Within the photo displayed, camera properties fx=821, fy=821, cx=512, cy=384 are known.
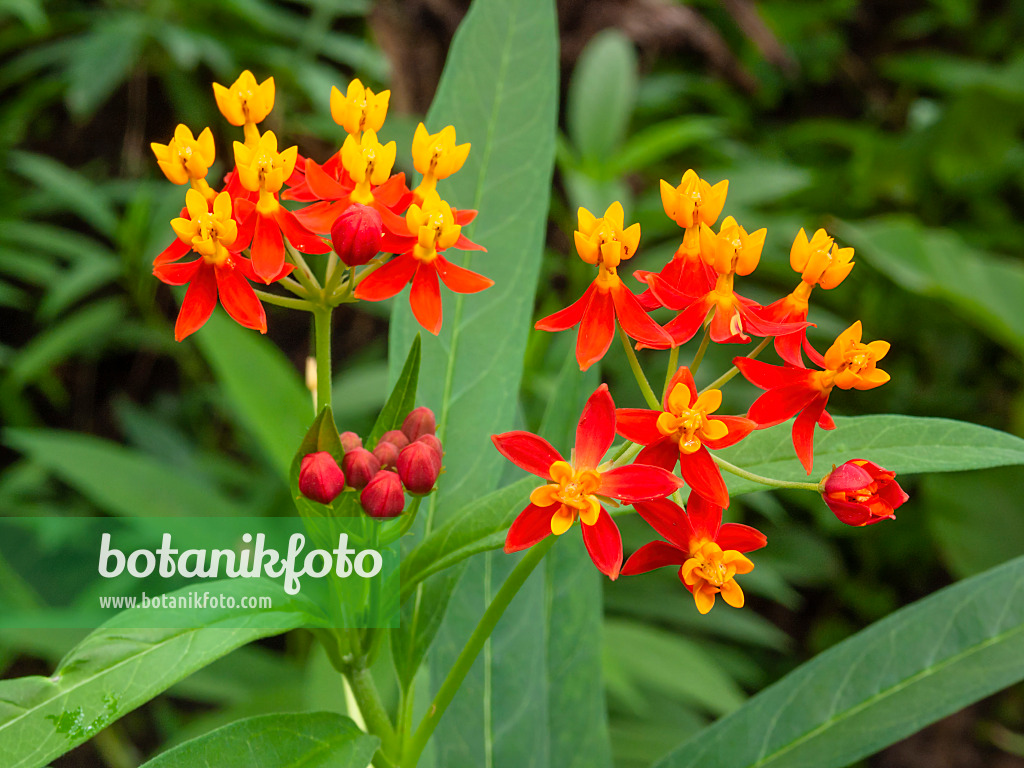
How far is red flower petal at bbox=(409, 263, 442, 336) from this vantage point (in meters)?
0.72

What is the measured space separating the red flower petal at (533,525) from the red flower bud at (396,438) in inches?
6.4

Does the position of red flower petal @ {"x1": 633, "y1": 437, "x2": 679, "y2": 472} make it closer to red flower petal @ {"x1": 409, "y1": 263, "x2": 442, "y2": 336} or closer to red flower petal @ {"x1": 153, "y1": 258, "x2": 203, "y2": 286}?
red flower petal @ {"x1": 409, "y1": 263, "x2": 442, "y2": 336}

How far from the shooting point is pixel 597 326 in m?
0.69

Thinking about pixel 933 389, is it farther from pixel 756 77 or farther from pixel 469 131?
pixel 469 131

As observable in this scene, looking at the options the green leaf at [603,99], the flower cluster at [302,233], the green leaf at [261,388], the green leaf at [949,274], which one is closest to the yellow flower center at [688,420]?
the flower cluster at [302,233]

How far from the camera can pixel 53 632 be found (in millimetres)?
1800

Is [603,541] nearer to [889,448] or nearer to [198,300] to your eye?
[889,448]

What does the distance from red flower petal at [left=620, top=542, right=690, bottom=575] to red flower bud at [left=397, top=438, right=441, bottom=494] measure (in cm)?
18

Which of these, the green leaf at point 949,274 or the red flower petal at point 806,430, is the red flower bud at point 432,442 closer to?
the red flower petal at point 806,430

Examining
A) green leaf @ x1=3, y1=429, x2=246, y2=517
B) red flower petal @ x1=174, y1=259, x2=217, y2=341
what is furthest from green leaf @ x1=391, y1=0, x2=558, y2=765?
green leaf @ x1=3, y1=429, x2=246, y2=517

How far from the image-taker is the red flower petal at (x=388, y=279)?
0.69 metres

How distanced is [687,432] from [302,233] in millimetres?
368

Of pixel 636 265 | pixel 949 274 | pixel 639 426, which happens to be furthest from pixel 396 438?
pixel 949 274

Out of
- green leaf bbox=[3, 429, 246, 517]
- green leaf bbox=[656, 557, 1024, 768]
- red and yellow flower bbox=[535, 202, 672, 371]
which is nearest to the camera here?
red and yellow flower bbox=[535, 202, 672, 371]
